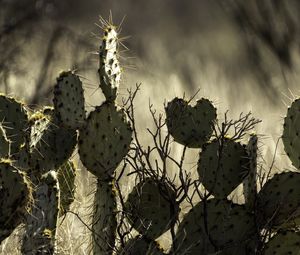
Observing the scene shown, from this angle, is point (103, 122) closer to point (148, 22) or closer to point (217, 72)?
point (217, 72)

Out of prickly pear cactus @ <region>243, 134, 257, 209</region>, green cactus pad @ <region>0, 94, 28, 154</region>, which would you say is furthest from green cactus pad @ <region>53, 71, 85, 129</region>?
prickly pear cactus @ <region>243, 134, 257, 209</region>

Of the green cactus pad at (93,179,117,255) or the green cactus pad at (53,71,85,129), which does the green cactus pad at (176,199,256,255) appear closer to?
the green cactus pad at (93,179,117,255)

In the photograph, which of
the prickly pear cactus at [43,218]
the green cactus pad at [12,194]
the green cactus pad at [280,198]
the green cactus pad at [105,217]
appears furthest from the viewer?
the green cactus pad at [280,198]

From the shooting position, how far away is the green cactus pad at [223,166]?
17.2 feet

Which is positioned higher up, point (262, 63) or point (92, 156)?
point (262, 63)

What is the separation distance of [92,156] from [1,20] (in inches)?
348

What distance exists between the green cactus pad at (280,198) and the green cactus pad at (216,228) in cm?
7

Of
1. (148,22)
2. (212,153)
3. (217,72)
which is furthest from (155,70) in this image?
(212,153)

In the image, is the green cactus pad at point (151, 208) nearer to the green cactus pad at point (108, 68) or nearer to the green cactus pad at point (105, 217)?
the green cactus pad at point (105, 217)

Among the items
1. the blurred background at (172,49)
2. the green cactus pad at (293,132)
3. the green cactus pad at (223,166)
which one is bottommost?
the green cactus pad at (223,166)

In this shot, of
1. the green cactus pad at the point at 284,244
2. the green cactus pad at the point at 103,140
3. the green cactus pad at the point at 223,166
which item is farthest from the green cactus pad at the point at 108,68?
the green cactus pad at the point at 284,244

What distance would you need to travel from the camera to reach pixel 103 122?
5074mm

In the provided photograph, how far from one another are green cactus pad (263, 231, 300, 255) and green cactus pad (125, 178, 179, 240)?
1.50 ft

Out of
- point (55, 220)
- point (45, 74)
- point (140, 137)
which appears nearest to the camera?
point (55, 220)
